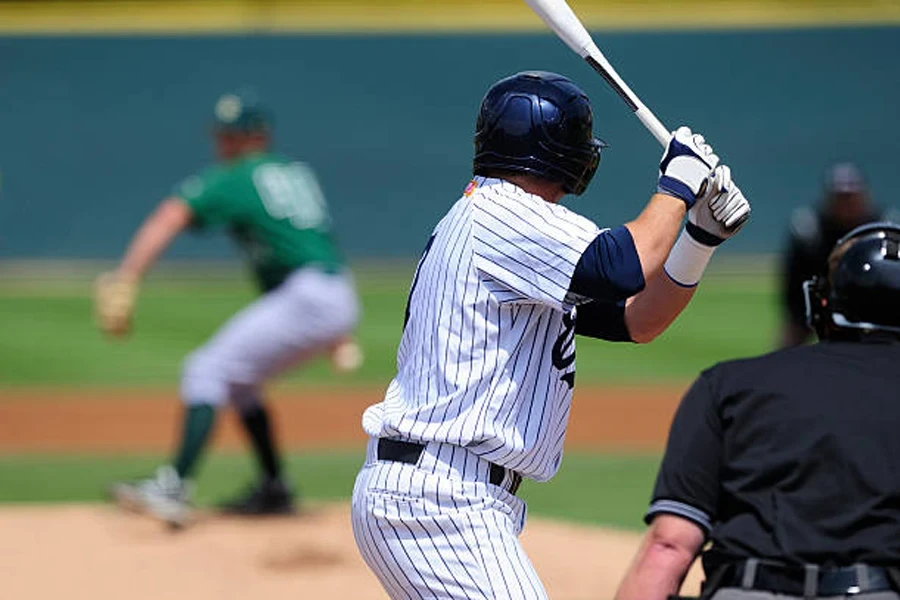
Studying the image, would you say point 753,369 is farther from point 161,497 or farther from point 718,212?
point 161,497

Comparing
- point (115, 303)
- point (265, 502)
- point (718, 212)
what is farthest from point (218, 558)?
point (718, 212)

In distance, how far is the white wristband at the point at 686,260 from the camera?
10.5 ft

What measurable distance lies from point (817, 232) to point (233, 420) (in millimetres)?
4573

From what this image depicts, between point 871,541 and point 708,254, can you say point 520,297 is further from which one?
point 871,541

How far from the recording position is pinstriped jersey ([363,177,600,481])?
9.71ft

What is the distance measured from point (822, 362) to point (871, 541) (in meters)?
0.35

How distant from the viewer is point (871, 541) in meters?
2.62

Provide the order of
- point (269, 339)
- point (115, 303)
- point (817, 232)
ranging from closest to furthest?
point (115, 303) → point (269, 339) → point (817, 232)

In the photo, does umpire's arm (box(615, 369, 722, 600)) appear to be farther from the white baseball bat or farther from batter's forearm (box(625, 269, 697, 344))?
the white baseball bat

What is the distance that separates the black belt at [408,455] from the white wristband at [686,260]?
1.90ft

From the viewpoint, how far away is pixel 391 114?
67.2 ft

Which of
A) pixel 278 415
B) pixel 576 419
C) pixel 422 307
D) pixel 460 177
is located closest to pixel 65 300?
pixel 460 177

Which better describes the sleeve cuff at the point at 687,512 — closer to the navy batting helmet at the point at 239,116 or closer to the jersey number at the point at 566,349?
the jersey number at the point at 566,349

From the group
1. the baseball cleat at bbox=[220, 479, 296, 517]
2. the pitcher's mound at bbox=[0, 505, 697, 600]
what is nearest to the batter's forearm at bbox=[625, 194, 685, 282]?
Result: the pitcher's mound at bbox=[0, 505, 697, 600]
